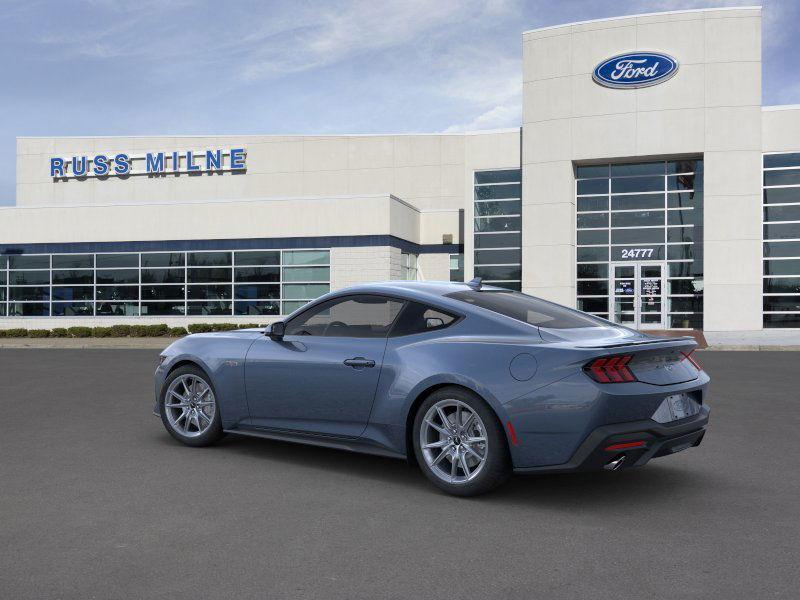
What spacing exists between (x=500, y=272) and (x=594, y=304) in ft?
13.9

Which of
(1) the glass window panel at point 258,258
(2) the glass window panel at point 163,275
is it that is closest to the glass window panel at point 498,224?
(1) the glass window panel at point 258,258

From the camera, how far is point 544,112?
31.6m

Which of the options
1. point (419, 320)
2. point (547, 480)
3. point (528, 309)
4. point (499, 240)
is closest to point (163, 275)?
point (499, 240)

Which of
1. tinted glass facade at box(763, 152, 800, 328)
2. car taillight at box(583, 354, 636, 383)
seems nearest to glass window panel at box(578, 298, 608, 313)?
tinted glass facade at box(763, 152, 800, 328)

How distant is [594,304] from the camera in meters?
31.8

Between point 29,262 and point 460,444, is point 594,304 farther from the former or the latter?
point 460,444

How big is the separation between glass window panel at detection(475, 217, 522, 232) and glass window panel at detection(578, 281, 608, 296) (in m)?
3.76

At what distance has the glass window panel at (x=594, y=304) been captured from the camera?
31.7 meters

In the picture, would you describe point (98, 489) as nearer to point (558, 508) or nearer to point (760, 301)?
point (558, 508)

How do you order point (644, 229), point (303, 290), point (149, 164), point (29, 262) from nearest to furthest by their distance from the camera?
1. point (644, 229)
2. point (303, 290)
3. point (29, 262)
4. point (149, 164)

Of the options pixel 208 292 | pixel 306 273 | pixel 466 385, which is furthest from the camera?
pixel 208 292

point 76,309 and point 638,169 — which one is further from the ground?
point 638,169

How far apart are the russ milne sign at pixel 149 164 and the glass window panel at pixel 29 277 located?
340 inches

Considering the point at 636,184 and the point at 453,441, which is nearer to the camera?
the point at 453,441
